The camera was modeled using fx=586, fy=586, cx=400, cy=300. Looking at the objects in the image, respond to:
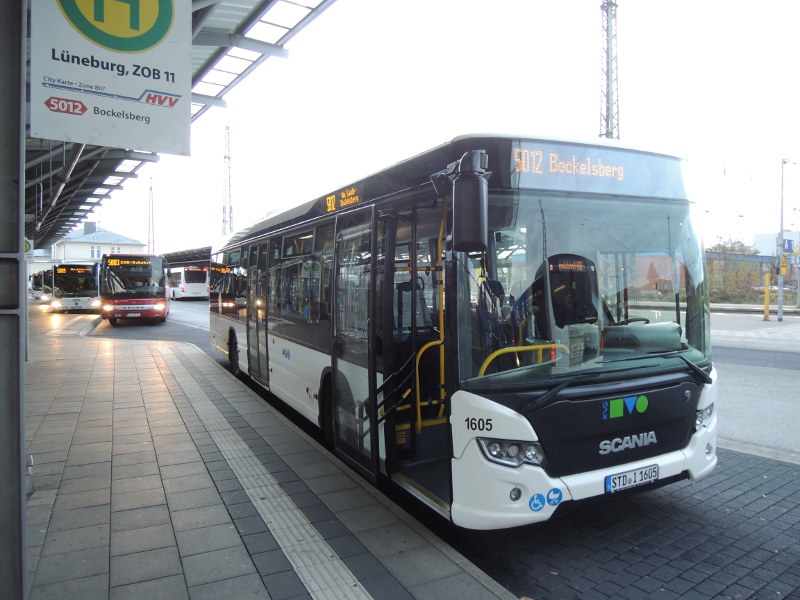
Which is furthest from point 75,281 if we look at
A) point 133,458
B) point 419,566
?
point 419,566

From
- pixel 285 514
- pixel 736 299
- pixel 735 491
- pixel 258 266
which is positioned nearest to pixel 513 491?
pixel 285 514

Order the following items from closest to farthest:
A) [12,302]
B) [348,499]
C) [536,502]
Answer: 1. [12,302]
2. [536,502]
3. [348,499]

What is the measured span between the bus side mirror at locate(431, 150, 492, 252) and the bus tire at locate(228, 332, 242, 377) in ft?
27.7

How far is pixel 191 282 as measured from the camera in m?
54.1

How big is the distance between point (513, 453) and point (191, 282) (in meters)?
54.2

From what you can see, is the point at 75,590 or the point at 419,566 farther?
the point at 419,566

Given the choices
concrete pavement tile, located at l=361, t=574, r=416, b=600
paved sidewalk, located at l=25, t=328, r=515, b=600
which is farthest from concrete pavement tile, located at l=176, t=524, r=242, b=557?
concrete pavement tile, located at l=361, t=574, r=416, b=600

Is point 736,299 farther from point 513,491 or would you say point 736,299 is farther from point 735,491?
point 513,491

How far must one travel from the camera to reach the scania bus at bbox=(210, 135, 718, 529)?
3795 mm

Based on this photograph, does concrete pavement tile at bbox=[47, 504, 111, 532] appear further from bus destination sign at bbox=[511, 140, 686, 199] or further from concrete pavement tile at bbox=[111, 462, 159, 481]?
bus destination sign at bbox=[511, 140, 686, 199]

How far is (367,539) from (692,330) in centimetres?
295

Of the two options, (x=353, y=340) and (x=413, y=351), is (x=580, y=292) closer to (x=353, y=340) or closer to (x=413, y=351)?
(x=413, y=351)

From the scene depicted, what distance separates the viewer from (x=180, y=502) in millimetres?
4891

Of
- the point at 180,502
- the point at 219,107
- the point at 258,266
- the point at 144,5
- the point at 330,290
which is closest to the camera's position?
the point at 144,5
